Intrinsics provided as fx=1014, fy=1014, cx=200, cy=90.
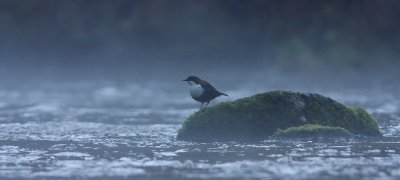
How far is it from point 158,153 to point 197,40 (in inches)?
1335

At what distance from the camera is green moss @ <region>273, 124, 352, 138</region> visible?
15953mm

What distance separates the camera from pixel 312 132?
16.0 meters

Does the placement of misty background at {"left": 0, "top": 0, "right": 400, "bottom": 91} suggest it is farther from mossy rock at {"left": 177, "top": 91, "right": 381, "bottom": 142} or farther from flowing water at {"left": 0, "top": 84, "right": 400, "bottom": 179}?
mossy rock at {"left": 177, "top": 91, "right": 381, "bottom": 142}

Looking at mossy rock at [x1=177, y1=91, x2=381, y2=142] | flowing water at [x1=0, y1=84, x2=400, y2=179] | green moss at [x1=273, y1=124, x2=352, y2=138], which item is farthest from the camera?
mossy rock at [x1=177, y1=91, x2=381, y2=142]

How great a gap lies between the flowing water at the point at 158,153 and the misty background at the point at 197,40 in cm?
2146

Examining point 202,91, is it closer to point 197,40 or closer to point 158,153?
point 158,153

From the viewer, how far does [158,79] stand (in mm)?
45000

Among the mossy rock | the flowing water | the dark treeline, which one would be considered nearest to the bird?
the mossy rock

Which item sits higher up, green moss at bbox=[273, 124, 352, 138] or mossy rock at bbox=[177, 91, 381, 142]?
mossy rock at bbox=[177, 91, 381, 142]

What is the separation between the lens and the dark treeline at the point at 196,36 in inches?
1821

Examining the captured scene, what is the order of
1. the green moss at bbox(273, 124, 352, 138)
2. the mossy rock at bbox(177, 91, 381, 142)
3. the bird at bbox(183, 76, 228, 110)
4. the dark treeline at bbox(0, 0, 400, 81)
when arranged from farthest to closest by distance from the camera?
the dark treeline at bbox(0, 0, 400, 81) → the bird at bbox(183, 76, 228, 110) → the mossy rock at bbox(177, 91, 381, 142) → the green moss at bbox(273, 124, 352, 138)

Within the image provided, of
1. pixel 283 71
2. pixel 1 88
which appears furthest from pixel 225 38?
pixel 1 88

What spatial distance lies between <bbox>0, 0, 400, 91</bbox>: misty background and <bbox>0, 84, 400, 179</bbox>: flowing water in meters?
21.5

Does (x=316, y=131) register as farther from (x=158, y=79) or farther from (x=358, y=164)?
(x=158, y=79)
